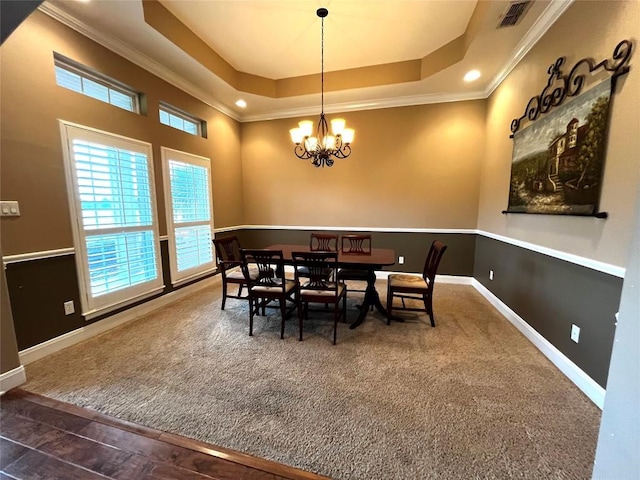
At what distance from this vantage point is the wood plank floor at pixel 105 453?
1.29 metres

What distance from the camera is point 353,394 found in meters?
1.83

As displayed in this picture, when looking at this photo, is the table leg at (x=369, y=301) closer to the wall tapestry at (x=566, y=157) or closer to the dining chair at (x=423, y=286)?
the dining chair at (x=423, y=286)

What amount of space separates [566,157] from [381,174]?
2.59 m

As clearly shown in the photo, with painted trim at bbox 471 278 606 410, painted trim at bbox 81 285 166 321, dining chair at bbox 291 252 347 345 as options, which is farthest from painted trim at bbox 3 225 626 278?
dining chair at bbox 291 252 347 345

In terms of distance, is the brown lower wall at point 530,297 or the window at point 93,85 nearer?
the brown lower wall at point 530,297

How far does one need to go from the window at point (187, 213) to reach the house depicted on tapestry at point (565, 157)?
4179mm

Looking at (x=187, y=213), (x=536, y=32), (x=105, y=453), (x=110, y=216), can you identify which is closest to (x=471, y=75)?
(x=536, y=32)

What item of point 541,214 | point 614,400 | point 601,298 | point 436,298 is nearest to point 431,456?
point 614,400

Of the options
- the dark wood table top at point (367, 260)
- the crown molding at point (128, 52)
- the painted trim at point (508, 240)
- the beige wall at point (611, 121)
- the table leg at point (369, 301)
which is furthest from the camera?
the table leg at point (369, 301)

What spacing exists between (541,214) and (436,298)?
1.72 m

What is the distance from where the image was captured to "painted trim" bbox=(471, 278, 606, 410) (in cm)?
175

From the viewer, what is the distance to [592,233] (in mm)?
1819

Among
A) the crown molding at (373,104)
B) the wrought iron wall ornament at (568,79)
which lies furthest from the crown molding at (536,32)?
the crown molding at (373,104)

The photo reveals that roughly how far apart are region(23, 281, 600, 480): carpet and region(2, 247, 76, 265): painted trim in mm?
873
